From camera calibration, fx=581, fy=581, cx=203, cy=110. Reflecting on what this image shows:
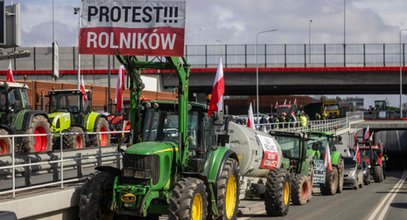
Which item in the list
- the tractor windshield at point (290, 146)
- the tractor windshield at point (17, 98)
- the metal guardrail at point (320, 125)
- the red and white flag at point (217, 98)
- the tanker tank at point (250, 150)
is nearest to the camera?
the red and white flag at point (217, 98)

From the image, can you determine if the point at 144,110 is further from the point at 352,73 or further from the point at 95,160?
the point at 352,73

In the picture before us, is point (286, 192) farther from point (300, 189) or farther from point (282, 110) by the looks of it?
point (282, 110)

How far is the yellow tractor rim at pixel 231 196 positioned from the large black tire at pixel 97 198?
2.61 m

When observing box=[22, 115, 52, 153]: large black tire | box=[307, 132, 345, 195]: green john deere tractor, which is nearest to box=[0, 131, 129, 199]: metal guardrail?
box=[22, 115, 52, 153]: large black tire

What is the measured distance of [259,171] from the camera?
1562 centimetres

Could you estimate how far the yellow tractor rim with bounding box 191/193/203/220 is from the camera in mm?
10492

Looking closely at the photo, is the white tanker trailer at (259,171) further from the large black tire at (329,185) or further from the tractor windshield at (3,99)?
the large black tire at (329,185)

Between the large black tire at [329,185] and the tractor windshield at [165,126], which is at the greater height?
the tractor windshield at [165,126]

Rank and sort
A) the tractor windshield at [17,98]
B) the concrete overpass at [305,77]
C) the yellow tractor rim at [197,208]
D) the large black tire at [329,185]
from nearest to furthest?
the yellow tractor rim at [197,208], the tractor windshield at [17,98], the large black tire at [329,185], the concrete overpass at [305,77]

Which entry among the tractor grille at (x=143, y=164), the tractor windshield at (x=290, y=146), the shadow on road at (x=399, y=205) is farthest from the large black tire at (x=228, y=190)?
the shadow on road at (x=399, y=205)

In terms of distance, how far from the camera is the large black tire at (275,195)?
1530cm

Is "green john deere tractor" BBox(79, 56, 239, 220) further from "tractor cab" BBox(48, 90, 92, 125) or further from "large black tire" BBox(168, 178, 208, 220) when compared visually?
"tractor cab" BBox(48, 90, 92, 125)

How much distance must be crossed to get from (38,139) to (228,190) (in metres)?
6.09

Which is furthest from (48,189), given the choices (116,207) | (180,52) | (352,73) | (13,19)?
(352,73)
